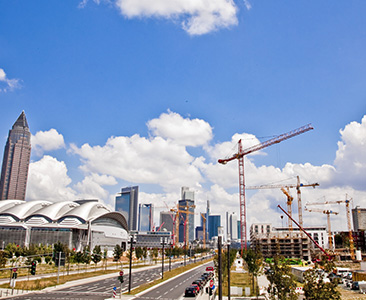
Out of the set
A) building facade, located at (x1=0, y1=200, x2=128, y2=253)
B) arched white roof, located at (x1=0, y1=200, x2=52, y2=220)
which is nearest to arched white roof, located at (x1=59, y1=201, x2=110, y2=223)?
building facade, located at (x1=0, y1=200, x2=128, y2=253)

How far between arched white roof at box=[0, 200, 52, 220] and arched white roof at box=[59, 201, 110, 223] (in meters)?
20.9

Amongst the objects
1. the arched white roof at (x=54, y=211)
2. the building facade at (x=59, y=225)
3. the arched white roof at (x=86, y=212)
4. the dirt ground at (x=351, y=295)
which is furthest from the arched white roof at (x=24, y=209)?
the dirt ground at (x=351, y=295)

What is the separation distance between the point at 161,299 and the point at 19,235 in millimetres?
129517

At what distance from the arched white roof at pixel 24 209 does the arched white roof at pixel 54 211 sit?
5.19 meters

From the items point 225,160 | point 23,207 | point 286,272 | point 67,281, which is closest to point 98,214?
point 23,207

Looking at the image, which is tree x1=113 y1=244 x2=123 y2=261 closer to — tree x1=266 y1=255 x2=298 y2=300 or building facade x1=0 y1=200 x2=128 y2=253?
building facade x1=0 y1=200 x2=128 y2=253

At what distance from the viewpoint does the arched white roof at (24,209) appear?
170750 mm

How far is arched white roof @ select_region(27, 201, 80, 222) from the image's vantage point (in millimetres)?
168500

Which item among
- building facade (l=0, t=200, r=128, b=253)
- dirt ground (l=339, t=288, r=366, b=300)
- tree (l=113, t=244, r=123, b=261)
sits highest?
building facade (l=0, t=200, r=128, b=253)

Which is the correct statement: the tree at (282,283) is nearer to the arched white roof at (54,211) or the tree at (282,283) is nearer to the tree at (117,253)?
the tree at (117,253)

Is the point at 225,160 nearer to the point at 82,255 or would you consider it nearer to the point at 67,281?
the point at 82,255

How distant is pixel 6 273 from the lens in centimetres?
7500

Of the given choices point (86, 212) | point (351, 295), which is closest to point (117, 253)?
point (86, 212)

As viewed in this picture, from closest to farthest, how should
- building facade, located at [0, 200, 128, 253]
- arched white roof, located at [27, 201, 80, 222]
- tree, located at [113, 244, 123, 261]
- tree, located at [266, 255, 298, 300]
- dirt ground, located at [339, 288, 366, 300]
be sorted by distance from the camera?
1. tree, located at [266, 255, 298, 300]
2. dirt ground, located at [339, 288, 366, 300]
3. tree, located at [113, 244, 123, 261]
4. building facade, located at [0, 200, 128, 253]
5. arched white roof, located at [27, 201, 80, 222]
